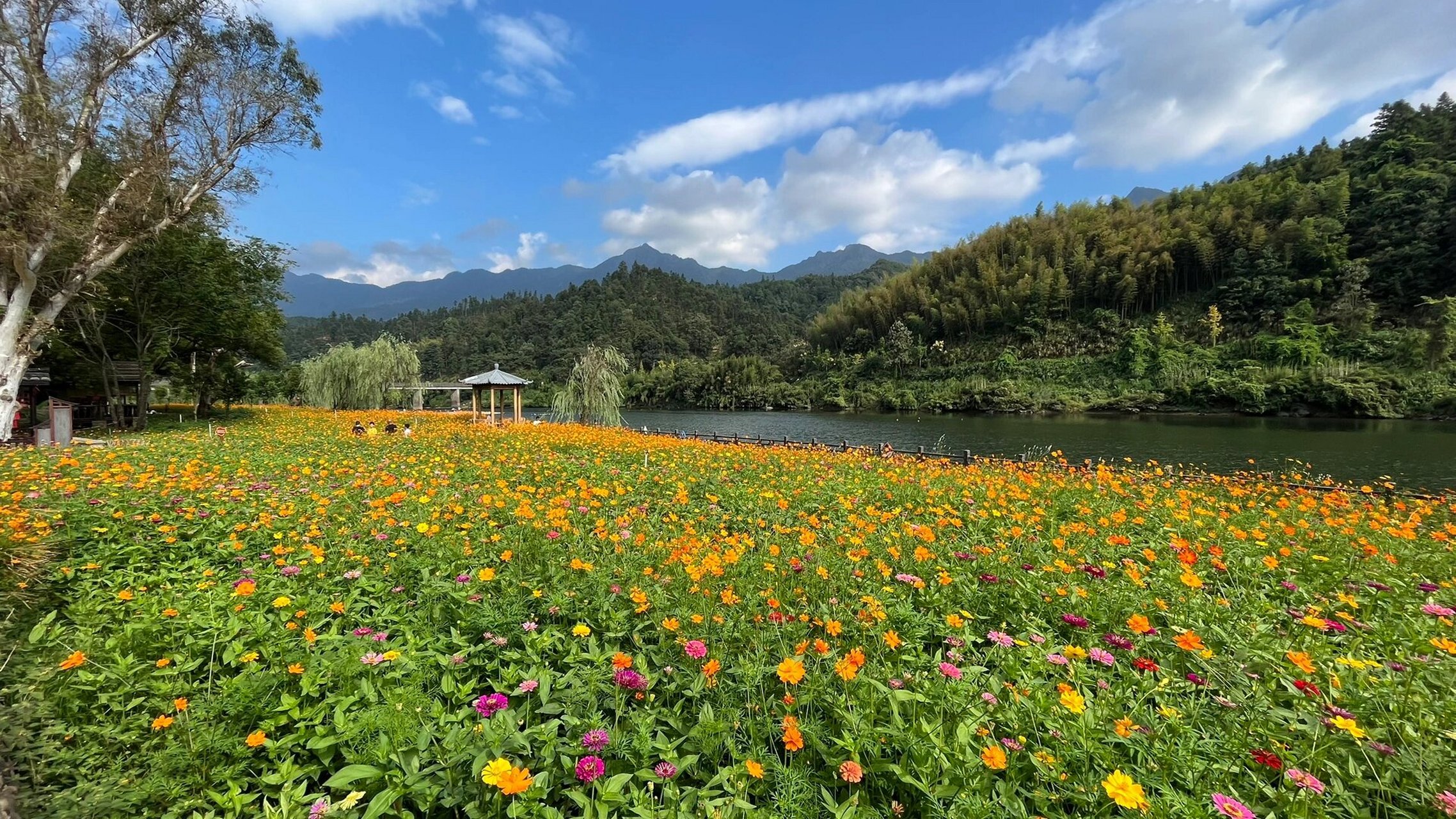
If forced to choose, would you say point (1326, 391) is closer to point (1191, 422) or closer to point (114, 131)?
point (1191, 422)

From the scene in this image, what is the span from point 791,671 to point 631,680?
0.55 metres

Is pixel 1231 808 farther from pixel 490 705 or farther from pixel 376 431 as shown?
pixel 376 431

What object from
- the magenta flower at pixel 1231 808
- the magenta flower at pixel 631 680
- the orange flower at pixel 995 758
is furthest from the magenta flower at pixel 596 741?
the magenta flower at pixel 1231 808

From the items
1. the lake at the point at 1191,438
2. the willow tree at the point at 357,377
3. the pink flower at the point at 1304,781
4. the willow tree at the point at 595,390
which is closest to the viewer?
the pink flower at the point at 1304,781

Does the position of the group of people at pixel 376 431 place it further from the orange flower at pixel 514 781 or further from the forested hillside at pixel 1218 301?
the forested hillside at pixel 1218 301

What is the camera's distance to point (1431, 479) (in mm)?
12086

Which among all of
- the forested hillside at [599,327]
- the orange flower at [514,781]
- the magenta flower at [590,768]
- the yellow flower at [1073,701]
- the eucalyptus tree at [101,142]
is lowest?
the magenta flower at [590,768]

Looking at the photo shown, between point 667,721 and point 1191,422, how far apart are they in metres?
38.3

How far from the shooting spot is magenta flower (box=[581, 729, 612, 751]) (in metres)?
1.51

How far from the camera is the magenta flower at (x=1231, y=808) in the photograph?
1.15m

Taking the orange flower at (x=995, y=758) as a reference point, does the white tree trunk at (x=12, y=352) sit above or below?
above

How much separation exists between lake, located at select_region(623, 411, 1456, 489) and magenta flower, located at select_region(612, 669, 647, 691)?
10959 mm

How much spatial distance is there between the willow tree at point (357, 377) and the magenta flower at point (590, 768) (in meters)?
27.8

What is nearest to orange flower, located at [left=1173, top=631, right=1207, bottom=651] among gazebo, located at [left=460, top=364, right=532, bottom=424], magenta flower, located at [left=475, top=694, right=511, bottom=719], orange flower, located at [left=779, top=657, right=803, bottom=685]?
orange flower, located at [left=779, top=657, right=803, bottom=685]
